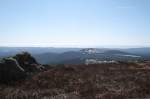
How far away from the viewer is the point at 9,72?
22750mm

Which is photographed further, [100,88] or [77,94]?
[100,88]

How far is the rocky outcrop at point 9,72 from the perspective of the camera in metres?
22.4

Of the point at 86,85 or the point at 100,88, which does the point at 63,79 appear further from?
the point at 100,88

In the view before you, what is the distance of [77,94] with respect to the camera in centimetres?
1642

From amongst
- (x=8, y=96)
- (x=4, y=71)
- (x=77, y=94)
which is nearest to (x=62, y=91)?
(x=77, y=94)

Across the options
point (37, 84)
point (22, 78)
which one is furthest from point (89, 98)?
point (22, 78)

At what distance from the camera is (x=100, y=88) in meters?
18.8

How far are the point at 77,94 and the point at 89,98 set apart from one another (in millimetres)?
1558

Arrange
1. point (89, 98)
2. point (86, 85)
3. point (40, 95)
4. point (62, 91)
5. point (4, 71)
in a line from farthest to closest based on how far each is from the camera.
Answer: point (4, 71) → point (86, 85) → point (62, 91) → point (40, 95) → point (89, 98)

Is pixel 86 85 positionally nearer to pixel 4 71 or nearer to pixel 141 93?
pixel 141 93

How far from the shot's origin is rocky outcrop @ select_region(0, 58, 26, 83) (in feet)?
73.6

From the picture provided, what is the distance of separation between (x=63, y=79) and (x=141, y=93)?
935 centimetres

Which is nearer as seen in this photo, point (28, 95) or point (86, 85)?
point (28, 95)

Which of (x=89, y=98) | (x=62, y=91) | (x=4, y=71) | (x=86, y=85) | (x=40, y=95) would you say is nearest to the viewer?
(x=89, y=98)
